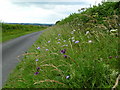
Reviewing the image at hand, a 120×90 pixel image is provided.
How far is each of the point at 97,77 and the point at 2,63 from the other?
548 centimetres

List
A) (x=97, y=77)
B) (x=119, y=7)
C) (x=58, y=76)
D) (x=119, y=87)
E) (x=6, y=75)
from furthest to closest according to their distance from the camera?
(x=119, y=7) → (x=6, y=75) → (x=58, y=76) → (x=97, y=77) → (x=119, y=87)

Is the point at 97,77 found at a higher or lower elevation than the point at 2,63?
higher

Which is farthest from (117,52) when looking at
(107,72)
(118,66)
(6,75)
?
(6,75)

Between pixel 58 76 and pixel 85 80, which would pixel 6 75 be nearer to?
pixel 58 76

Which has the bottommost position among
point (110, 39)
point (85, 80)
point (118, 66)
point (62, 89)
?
point (62, 89)

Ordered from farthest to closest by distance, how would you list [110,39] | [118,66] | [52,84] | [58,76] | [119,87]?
1. [110,39]
2. [58,76]
3. [52,84]
4. [118,66]
5. [119,87]

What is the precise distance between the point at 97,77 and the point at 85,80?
0.68ft

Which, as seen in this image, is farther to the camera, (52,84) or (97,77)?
(52,84)

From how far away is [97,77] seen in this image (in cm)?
303

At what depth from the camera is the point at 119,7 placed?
8.82m

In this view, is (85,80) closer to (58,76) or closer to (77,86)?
(77,86)

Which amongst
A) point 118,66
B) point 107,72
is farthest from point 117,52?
point 107,72

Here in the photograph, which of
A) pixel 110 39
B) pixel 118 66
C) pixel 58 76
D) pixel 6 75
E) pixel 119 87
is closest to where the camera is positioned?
pixel 119 87

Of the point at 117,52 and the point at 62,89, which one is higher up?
the point at 117,52
